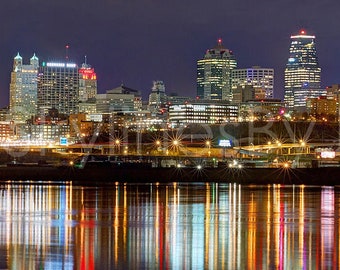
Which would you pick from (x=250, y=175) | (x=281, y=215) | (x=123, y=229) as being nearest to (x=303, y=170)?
(x=250, y=175)

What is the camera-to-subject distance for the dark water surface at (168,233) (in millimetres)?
28516

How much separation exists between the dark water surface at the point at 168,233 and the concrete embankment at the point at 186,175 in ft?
105

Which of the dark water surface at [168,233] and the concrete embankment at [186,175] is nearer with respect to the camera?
the dark water surface at [168,233]

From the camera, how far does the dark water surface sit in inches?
1123

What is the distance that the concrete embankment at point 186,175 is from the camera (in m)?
88.6

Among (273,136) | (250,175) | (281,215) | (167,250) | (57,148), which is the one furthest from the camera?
(273,136)

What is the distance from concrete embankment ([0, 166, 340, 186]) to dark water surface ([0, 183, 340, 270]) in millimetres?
32085

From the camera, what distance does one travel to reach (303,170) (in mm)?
94500

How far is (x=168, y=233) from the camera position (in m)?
35.8

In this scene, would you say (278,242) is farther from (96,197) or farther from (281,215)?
(96,197)

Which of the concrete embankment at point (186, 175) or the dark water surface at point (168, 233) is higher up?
the concrete embankment at point (186, 175)

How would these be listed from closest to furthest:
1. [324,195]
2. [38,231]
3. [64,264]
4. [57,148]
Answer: [64,264] < [38,231] < [324,195] < [57,148]

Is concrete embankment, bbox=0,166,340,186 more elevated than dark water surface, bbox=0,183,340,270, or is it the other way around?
concrete embankment, bbox=0,166,340,186

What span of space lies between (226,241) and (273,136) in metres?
165
